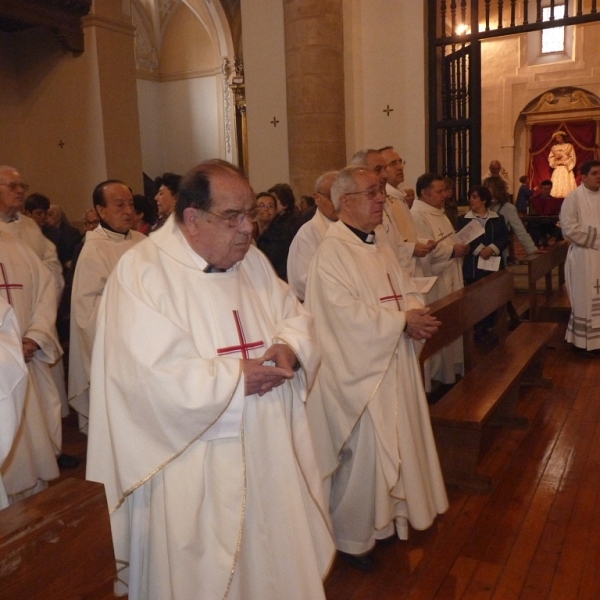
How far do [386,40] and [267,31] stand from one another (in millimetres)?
1590

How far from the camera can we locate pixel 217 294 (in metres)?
2.24

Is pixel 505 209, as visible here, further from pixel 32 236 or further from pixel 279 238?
pixel 32 236

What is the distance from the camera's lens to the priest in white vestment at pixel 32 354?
344 centimetres

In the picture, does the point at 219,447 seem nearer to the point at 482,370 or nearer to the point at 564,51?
the point at 482,370

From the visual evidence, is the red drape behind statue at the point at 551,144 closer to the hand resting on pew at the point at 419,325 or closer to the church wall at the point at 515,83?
the church wall at the point at 515,83

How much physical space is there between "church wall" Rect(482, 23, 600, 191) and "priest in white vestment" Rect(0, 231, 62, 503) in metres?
15.9

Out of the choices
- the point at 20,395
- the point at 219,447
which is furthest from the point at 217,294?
the point at 20,395

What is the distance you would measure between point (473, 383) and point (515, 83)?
15.8 m

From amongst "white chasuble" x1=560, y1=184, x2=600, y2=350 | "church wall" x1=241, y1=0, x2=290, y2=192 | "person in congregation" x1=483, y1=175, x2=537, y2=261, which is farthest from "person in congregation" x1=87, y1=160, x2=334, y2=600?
"church wall" x1=241, y1=0, x2=290, y2=192

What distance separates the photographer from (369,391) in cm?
310

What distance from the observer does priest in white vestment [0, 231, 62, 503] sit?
344 cm

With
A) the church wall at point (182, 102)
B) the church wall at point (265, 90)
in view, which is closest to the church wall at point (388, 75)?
the church wall at point (265, 90)

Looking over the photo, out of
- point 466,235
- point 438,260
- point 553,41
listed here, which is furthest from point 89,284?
point 553,41

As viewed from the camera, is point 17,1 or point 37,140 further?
point 37,140
